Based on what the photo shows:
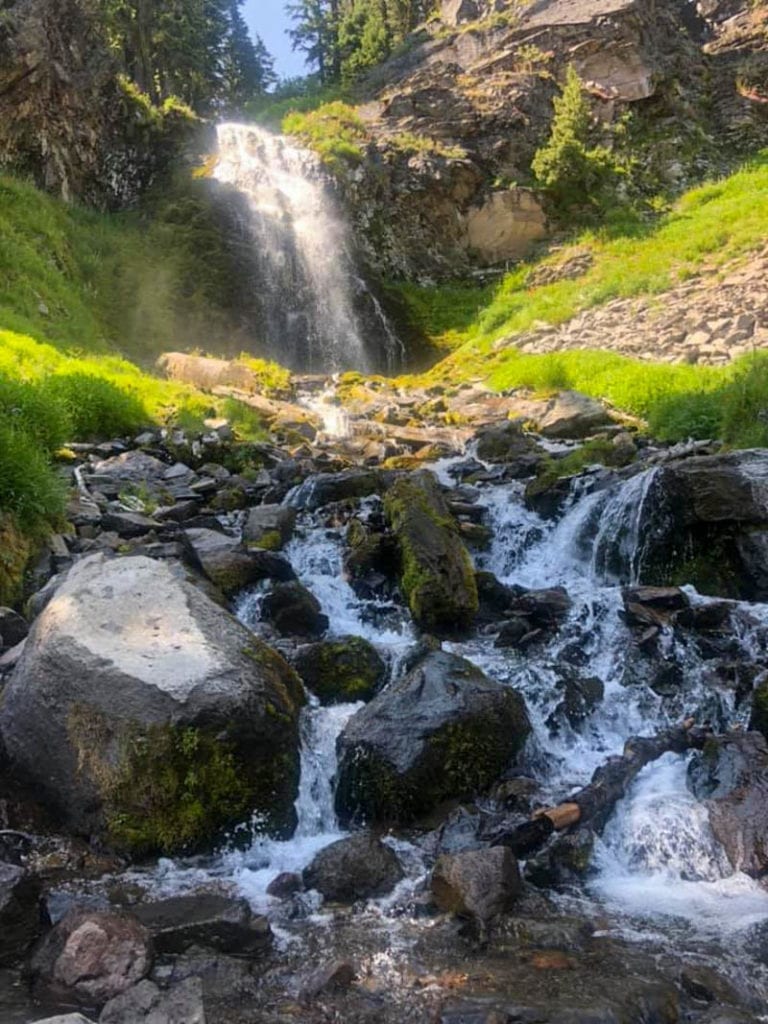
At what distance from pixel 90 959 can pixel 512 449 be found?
394 inches

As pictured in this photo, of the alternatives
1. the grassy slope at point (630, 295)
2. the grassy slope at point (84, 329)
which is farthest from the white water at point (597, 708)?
the grassy slope at point (630, 295)

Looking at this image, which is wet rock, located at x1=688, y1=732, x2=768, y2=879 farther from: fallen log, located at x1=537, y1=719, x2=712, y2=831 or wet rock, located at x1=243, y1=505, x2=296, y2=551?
wet rock, located at x1=243, y1=505, x2=296, y2=551

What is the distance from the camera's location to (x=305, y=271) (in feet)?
78.6

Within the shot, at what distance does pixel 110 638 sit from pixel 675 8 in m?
42.8

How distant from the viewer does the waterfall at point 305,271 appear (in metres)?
22.3

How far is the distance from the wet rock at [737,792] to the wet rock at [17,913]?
3.85m

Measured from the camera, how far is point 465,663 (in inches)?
237

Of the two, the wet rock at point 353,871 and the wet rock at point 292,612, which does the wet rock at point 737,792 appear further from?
the wet rock at point 292,612

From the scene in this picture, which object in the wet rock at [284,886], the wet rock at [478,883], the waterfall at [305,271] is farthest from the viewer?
the waterfall at [305,271]

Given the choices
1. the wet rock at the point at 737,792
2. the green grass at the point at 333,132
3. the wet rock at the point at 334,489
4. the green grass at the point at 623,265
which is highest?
the green grass at the point at 333,132

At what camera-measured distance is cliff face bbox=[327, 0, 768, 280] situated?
2783 centimetres

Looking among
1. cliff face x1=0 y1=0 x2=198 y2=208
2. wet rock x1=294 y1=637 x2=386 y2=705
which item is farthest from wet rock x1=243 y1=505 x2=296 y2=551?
cliff face x1=0 y1=0 x2=198 y2=208

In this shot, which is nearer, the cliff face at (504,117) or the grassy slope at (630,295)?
the grassy slope at (630,295)

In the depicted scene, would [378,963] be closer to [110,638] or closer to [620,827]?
[620,827]
